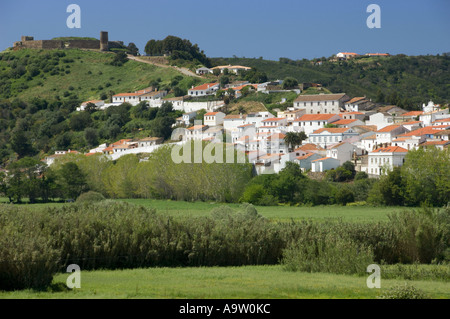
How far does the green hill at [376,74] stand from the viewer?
12687 cm

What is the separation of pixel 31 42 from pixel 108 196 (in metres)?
85.8

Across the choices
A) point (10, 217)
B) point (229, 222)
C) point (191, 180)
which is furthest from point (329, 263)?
point (191, 180)

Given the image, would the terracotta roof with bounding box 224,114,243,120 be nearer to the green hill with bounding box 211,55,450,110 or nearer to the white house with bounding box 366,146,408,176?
the white house with bounding box 366,146,408,176

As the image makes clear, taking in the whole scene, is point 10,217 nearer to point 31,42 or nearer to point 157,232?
point 157,232

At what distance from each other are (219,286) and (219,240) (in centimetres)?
638

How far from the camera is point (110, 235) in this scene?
23.8 metres

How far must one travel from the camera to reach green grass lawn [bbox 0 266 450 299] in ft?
56.3

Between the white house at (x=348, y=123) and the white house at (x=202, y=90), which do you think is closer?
the white house at (x=348, y=123)

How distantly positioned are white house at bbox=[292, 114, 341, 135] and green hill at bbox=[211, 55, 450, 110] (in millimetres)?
35156

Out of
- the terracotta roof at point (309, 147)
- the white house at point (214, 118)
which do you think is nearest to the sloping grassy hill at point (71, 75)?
the white house at point (214, 118)

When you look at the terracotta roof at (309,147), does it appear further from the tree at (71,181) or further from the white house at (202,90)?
the white house at (202,90)

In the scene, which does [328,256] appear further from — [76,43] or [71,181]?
[76,43]

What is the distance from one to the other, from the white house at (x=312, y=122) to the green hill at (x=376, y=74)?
35.2 meters

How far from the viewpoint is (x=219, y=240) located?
24703mm
